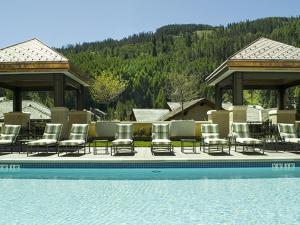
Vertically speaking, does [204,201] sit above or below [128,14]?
below

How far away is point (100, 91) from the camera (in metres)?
50.6

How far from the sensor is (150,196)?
7484mm

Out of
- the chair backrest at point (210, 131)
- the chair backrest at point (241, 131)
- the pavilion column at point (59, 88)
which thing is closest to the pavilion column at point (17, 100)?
the pavilion column at point (59, 88)

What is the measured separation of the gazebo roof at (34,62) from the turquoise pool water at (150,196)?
563 centimetres

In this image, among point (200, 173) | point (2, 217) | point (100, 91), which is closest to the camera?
point (2, 217)

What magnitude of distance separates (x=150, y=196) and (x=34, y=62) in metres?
9.68

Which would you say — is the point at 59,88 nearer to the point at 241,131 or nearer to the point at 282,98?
the point at 241,131

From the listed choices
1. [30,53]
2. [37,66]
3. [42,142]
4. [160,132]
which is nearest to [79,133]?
[42,142]

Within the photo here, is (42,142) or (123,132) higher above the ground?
(123,132)

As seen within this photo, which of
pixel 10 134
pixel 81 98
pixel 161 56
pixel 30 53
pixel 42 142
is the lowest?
pixel 42 142

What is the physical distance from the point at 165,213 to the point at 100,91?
45.1 metres

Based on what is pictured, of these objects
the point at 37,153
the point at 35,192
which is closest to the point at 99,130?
the point at 37,153

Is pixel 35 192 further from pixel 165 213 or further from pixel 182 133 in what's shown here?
pixel 182 133

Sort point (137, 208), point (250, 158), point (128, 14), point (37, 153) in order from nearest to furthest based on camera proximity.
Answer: point (137, 208) → point (250, 158) → point (37, 153) → point (128, 14)
